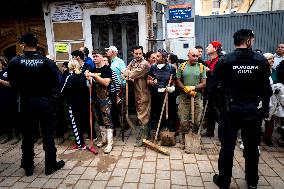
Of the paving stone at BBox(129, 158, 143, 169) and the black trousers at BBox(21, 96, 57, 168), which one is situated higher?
the black trousers at BBox(21, 96, 57, 168)

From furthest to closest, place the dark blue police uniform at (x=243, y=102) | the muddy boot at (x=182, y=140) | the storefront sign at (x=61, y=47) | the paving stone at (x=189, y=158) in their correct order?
1. the storefront sign at (x=61, y=47)
2. the muddy boot at (x=182, y=140)
3. the paving stone at (x=189, y=158)
4. the dark blue police uniform at (x=243, y=102)

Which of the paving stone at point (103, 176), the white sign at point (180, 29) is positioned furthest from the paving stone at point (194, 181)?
the white sign at point (180, 29)

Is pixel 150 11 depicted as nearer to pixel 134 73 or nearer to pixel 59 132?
pixel 134 73

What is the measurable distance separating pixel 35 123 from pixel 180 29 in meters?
5.45

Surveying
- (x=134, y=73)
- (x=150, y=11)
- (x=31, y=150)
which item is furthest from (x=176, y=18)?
(x=31, y=150)

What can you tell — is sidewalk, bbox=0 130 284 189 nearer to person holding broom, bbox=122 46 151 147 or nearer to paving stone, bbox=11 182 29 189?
paving stone, bbox=11 182 29 189

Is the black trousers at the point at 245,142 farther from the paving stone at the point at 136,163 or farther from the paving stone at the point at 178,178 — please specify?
the paving stone at the point at 136,163

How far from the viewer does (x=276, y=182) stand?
4457mm

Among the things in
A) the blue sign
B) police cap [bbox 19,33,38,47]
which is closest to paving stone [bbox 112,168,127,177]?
police cap [bbox 19,33,38,47]

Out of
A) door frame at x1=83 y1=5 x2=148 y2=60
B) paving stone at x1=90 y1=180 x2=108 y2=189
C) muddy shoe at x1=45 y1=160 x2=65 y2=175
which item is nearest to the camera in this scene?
paving stone at x1=90 y1=180 x2=108 y2=189

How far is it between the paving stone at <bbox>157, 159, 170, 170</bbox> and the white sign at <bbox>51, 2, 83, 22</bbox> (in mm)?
5434

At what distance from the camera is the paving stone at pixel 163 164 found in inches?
199

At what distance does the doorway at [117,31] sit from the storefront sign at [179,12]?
1150 millimetres

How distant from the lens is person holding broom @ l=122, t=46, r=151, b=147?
6098mm
